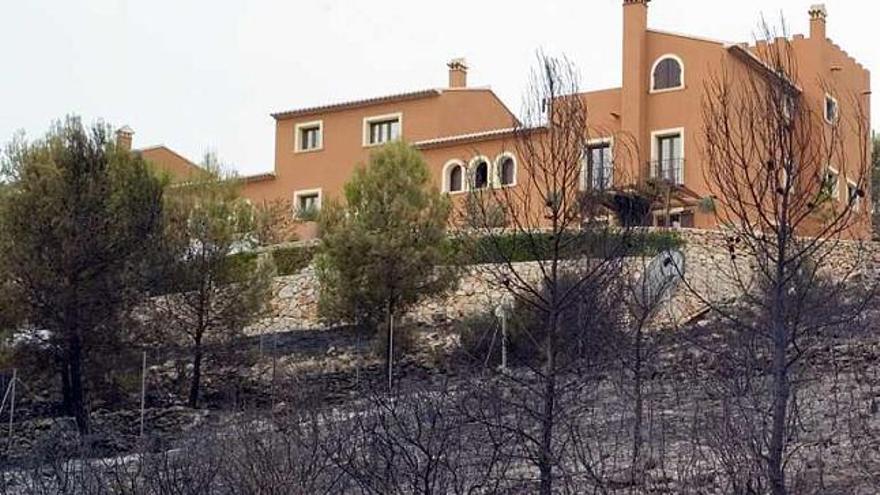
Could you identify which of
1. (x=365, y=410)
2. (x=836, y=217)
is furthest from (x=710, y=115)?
(x=365, y=410)

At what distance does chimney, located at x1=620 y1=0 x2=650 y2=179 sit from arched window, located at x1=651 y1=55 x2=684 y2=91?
212 mm

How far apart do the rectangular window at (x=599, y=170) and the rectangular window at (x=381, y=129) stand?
2309cm

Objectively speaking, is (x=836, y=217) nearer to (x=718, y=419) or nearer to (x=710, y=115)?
(x=710, y=115)

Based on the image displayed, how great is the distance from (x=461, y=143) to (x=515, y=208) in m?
21.5

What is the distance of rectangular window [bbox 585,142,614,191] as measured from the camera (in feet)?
31.6

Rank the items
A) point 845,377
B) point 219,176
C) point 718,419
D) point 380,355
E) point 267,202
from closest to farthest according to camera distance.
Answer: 1. point 718,419
2. point 845,377
3. point 380,355
4. point 219,176
5. point 267,202

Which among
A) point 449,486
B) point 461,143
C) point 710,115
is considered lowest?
point 449,486

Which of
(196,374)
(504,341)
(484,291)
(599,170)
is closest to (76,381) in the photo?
(196,374)

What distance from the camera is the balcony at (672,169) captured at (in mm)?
28513

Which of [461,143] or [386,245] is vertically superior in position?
[461,143]

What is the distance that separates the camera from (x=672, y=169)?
29.1 meters

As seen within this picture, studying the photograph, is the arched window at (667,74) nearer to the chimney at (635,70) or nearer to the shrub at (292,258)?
the chimney at (635,70)

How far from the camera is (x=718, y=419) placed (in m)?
10.9

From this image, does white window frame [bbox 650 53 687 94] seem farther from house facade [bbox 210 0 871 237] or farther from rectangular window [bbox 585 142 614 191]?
rectangular window [bbox 585 142 614 191]
